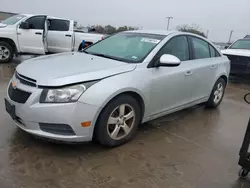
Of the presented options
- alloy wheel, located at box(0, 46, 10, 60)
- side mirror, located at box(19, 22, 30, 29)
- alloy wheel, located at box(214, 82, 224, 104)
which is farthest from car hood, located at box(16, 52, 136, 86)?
alloy wheel, located at box(0, 46, 10, 60)

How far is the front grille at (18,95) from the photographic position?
282 centimetres

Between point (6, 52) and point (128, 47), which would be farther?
point (6, 52)

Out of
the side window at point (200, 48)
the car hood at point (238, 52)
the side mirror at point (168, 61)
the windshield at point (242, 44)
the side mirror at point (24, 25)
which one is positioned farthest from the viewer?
the windshield at point (242, 44)

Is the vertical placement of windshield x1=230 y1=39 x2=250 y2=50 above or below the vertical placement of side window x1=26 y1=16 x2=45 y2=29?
below

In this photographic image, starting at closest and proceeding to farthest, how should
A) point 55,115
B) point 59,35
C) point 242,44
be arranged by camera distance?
point 55,115 < point 59,35 < point 242,44

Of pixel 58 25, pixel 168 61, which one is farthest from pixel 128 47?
pixel 58 25

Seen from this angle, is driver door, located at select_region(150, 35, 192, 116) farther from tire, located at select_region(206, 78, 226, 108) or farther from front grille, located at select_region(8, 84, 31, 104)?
front grille, located at select_region(8, 84, 31, 104)

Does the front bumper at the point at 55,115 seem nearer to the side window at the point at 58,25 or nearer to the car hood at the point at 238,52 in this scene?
the side window at the point at 58,25

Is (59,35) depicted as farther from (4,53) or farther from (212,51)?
(212,51)

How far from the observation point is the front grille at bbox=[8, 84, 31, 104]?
2817mm

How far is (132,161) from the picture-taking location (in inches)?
118

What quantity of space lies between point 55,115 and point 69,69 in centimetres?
61

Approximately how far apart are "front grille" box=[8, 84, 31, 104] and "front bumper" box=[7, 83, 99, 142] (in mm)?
38

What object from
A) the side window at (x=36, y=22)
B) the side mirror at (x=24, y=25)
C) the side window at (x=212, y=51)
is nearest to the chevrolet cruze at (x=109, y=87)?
the side window at (x=212, y=51)
